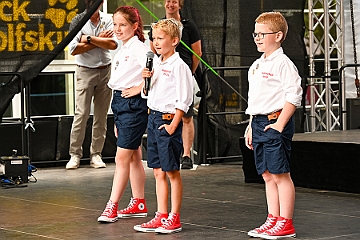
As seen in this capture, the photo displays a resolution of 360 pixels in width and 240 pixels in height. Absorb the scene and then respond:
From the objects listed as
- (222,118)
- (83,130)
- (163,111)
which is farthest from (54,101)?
(163,111)

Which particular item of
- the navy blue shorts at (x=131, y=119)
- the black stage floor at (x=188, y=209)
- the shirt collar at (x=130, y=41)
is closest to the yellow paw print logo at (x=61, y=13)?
the black stage floor at (x=188, y=209)

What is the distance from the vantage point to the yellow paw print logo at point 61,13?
8.06 meters

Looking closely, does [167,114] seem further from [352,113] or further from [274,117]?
[352,113]

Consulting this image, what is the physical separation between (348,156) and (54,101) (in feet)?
13.9

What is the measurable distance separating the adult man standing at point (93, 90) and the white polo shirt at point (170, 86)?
151 inches

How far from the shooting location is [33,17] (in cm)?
801

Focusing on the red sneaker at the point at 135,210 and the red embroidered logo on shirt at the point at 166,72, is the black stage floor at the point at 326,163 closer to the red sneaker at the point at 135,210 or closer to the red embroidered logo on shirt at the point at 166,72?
the red sneaker at the point at 135,210

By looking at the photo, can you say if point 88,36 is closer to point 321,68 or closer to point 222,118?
point 222,118

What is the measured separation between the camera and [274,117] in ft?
17.8

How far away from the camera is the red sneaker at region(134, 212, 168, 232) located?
5.70m

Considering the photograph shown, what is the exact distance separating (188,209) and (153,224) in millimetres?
963

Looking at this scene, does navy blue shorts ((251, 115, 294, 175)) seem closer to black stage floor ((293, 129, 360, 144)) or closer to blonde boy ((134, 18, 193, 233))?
blonde boy ((134, 18, 193, 233))

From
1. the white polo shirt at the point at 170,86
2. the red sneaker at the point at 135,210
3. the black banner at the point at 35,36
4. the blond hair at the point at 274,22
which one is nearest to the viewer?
the blond hair at the point at 274,22

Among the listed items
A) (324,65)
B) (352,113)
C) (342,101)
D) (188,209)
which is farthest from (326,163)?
(352,113)
